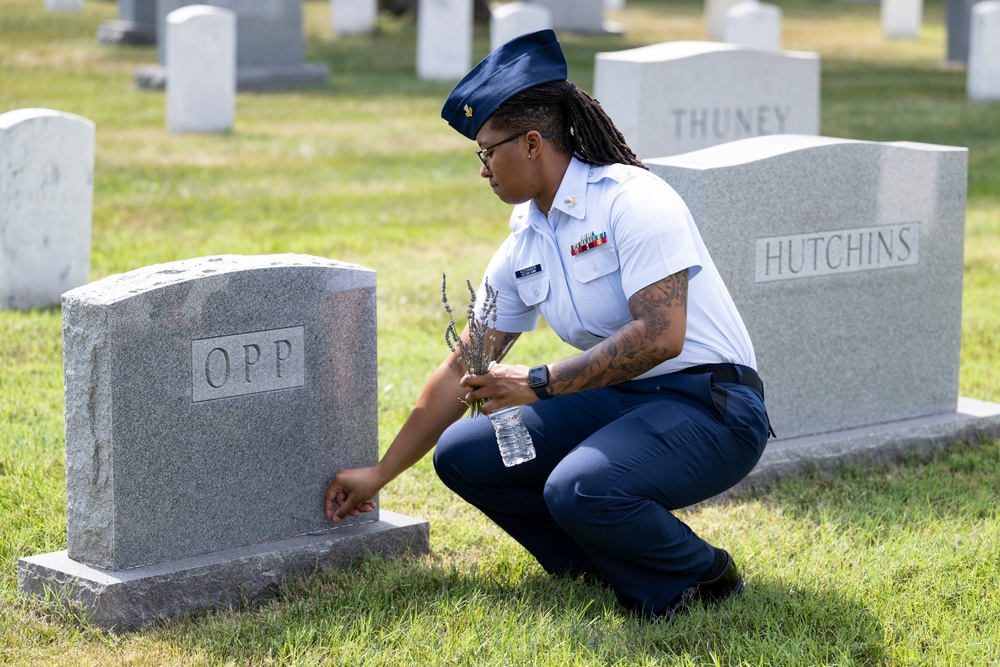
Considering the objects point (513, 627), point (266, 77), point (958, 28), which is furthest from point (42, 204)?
point (958, 28)

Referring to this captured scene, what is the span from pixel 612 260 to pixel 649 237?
0.43ft

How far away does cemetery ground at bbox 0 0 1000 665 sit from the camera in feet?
10.7

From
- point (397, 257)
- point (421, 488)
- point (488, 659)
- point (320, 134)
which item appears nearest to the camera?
point (488, 659)

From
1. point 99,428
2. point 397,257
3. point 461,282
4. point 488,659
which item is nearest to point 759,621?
point 488,659

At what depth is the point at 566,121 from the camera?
350 cm

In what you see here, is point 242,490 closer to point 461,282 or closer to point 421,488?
point 421,488

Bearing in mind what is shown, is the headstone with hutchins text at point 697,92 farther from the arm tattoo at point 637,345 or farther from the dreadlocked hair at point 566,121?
the arm tattoo at point 637,345

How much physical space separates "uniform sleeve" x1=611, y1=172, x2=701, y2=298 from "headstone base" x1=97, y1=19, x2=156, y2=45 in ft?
55.0

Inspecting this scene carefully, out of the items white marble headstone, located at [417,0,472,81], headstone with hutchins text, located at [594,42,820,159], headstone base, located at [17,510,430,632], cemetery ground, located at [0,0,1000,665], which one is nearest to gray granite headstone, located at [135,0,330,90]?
white marble headstone, located at [417,0,472,81]

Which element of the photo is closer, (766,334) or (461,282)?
(766,334)

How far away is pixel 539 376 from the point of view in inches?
128

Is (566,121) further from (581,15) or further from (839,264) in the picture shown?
(581,15)

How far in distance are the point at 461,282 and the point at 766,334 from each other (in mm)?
Result: 2881

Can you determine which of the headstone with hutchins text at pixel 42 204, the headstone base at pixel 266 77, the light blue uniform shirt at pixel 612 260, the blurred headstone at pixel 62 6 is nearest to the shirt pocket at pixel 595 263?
the light blue uniform shirt at pixel 612 260
